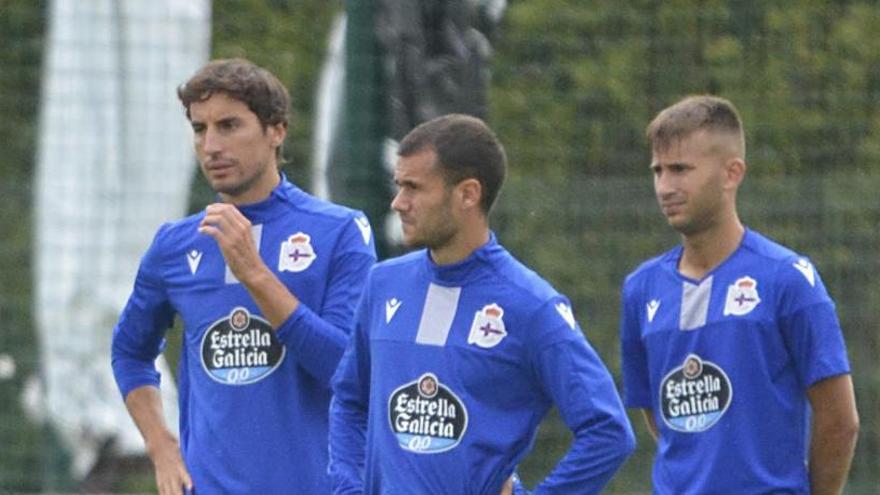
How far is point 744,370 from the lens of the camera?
16.4ft

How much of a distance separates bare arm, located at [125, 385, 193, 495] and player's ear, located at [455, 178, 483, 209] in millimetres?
1080

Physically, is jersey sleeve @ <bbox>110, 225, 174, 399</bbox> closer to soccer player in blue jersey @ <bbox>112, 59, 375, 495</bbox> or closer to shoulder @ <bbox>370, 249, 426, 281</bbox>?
soccer player in blue jersey @ <bbox>112, 59, 375, 495</bbox>

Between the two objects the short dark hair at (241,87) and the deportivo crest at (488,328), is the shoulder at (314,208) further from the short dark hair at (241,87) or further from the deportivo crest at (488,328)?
the deportivo crest at (488,328)

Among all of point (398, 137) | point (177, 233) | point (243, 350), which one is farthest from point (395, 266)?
point (398, 137)

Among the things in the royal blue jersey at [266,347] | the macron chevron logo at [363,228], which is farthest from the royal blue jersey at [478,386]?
the macron chevron logo at [363,228]

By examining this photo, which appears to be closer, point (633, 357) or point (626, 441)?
point (626, 441)

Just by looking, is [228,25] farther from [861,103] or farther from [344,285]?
[344,285]

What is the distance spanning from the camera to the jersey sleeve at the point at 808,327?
492cm

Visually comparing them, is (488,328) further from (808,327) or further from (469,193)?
(808,327)

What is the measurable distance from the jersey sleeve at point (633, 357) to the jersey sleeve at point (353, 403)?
0.85 metres

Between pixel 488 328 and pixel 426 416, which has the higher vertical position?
pixel 488 328

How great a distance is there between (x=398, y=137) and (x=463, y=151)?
3.53 m

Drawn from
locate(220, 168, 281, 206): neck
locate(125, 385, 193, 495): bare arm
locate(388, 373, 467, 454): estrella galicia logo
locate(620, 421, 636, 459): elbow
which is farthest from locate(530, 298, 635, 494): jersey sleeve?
locate(125, 385, 193, 495): bare arm

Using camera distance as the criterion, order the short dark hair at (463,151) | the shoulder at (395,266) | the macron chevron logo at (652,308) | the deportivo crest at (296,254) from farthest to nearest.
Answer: the macron chevron logo at (652,308) → the deportivo crest at (296,254) → the shoulder at (395,266) → the short dark hair at (463,151)
